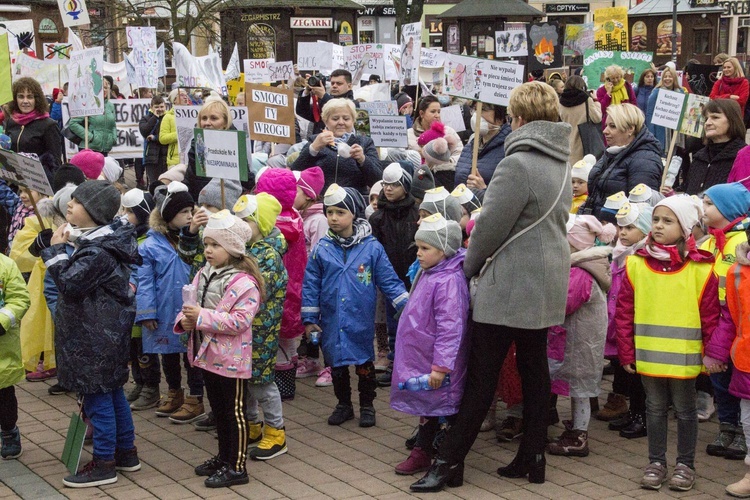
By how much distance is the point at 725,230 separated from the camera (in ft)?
19.4

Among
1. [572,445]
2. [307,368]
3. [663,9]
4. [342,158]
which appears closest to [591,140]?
[342,158]

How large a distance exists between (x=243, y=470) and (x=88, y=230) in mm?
1584

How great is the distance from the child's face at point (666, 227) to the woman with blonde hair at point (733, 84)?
10034 millimetres

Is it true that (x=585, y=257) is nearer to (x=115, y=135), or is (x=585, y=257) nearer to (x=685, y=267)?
(x=685, y=267)

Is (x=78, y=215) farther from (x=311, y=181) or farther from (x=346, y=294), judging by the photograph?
(x=311, y=181)

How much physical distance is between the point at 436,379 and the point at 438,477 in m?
0.52

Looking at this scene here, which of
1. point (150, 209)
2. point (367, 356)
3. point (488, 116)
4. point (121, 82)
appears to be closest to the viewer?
point (367, 356)

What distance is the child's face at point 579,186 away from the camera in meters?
7.72

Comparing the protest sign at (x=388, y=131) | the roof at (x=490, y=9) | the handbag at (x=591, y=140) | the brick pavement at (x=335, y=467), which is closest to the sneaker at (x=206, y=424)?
the brick pavement at (x=335, y=467)

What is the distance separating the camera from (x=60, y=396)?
748 centimetres

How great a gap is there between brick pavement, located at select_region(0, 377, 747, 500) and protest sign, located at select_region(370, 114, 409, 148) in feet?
11.1

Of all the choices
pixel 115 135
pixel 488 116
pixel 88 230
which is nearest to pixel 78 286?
pixel 88 230

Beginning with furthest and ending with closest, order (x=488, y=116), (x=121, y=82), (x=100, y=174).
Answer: (x=121, y=82) → (x=100, y=174) → (x=488, y=116)

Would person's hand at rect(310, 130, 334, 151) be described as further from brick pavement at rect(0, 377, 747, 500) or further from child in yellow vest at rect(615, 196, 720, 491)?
child in yellow vest at rect(615, 196, 720, 491)
